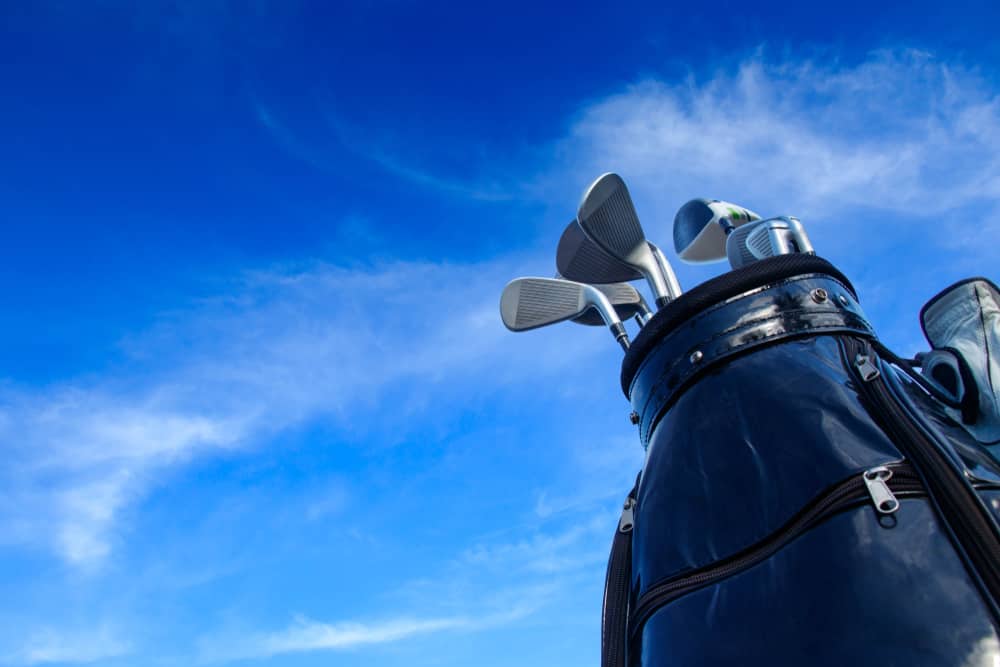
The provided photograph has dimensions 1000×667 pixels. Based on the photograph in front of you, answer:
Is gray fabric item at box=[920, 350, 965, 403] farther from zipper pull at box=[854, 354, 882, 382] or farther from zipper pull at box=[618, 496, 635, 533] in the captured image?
zipper pull at box=[618, 496, 635, 533]

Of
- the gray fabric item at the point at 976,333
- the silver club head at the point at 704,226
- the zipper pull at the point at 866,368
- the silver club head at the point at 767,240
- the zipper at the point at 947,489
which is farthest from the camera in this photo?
the silver club head at the point at 704,226

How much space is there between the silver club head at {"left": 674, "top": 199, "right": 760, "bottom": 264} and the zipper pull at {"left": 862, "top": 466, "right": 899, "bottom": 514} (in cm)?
117

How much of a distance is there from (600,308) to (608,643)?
31.9 inches

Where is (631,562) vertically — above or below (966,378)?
below

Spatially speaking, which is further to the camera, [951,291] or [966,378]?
[951,291]

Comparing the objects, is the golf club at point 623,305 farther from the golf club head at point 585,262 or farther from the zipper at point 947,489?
the zipper at point 947,489

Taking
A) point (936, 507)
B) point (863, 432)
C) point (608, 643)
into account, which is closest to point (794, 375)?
point (863, 432)

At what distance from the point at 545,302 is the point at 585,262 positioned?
156 millimetres

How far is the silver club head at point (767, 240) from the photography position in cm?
186

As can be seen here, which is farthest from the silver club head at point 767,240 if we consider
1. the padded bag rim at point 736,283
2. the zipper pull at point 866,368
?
the zipper pull at point 866,368

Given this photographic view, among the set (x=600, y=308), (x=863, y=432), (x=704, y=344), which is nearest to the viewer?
(x=863, y=432)

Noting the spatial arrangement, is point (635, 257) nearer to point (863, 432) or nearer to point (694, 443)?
point (694, 443)

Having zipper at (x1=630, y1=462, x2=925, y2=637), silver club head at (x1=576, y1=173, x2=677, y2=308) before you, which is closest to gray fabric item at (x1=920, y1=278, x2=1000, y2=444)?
zipper at (x1=630, y1=462, x2=925, y2=637)

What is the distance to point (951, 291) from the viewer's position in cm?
184
